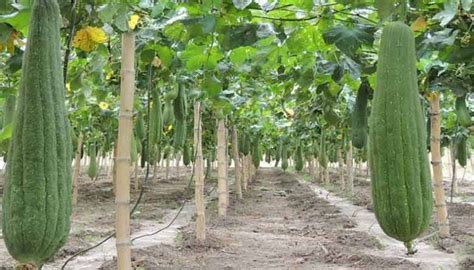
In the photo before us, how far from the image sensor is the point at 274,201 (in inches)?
762

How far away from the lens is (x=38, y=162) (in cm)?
173

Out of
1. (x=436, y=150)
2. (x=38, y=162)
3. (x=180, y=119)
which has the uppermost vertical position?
(x=180, y=119)

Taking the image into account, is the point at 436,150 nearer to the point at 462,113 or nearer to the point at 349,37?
the point at 462,113

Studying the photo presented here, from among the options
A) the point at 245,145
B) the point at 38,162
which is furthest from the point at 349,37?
the point at 245,145

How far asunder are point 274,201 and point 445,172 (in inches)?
1523

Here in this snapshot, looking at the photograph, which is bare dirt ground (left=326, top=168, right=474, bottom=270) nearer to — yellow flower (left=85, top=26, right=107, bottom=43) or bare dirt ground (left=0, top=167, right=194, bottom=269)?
bare dirt ground (left=0, top=167, right=194, bottom=269)

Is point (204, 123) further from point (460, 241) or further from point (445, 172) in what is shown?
point (445, 172)

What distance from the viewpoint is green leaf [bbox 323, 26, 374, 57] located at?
3771 mm

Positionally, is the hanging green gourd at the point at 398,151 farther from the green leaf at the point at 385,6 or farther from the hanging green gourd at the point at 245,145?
the hanging green gourd at the point at 245,145

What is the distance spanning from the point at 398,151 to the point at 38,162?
1.35 m

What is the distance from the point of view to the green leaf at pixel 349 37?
3771 mm

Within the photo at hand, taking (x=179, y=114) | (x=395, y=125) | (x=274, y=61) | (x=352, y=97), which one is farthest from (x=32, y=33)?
(x=352, y=97)

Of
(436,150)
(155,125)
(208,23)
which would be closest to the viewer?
(208,23)

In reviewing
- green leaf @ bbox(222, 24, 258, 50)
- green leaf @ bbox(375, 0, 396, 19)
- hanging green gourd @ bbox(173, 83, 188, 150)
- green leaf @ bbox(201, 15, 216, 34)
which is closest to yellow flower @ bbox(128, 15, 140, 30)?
green leaf @ bbox(222, 24, 258, 50)
